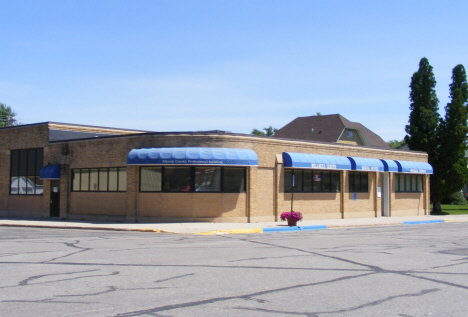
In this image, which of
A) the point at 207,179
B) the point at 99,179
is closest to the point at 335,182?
the point at 207,179

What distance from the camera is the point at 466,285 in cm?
966

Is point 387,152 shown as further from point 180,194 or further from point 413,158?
point 180,194

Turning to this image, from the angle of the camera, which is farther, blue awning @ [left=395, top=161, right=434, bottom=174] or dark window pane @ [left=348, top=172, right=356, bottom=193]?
blue awning @ [left=395, top=161, right=434, bottom=174]

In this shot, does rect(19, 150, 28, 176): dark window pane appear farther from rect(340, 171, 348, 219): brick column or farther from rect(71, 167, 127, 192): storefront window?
rect(340, 171, 348, 219): brick column

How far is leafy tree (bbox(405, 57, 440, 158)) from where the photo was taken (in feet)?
144

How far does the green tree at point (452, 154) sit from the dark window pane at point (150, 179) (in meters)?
27.6

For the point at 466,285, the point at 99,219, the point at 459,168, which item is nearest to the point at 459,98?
the point at 459,168

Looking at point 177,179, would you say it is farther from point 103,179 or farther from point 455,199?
point 455,199

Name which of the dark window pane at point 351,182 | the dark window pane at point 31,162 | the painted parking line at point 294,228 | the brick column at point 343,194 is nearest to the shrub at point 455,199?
the dark window pane at point 351,182

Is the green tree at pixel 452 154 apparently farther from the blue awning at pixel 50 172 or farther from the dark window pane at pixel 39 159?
the dark window pane at pixel 39 159

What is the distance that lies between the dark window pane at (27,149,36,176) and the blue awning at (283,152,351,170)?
16463 millimetres

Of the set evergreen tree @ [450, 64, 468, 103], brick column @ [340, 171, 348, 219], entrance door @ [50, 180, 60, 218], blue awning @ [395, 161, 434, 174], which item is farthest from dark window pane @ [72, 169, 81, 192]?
evergreen tree @ [450, 64, 468, 103]

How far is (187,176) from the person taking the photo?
2614cm

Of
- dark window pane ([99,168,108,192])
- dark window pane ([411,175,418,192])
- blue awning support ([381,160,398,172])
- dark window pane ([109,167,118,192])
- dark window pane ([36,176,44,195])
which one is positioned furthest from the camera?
dark window pane ([411,175,418,192])
